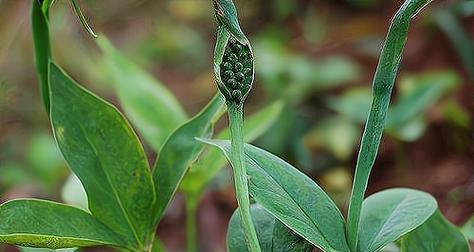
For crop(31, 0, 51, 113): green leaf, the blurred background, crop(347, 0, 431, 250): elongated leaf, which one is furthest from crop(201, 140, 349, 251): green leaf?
the blurred background

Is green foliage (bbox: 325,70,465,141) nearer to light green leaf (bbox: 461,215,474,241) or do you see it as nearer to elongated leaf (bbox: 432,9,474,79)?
→ elongated leaf (bbox: 432,9,474,79)

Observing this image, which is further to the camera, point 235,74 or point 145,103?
point 145,103

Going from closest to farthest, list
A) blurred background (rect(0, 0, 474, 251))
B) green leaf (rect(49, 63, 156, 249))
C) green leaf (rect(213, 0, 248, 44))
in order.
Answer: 1. green leaf (rect(213, 0, 248, 44))
2. green leaf (rect(49, 63, 156, 249))
3. blurred background (rect(0, 0, 474, 251))

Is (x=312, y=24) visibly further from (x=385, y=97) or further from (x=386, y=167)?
(x=385, y=97)

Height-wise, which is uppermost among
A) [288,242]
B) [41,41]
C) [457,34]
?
[457,34]

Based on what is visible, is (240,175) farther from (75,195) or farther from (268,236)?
(75,195)

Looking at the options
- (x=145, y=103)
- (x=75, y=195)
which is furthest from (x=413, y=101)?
(x=75, y=195)

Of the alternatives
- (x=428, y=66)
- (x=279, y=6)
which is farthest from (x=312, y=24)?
(x=428, y=66)
